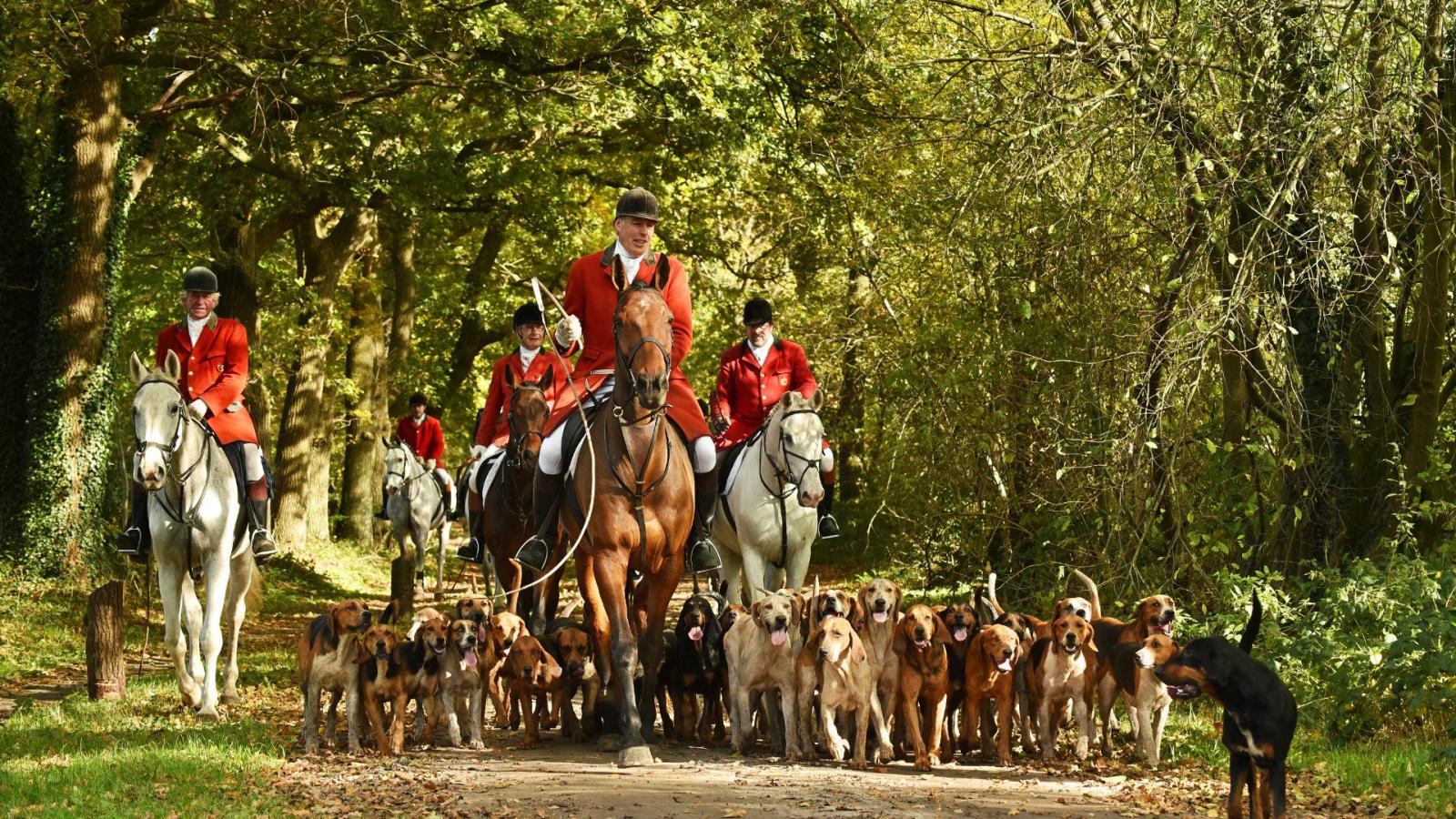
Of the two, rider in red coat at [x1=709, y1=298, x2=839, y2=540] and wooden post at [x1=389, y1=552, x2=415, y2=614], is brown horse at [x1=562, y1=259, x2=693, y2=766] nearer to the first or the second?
rider in red coat at [x1=709, y1=298, x2=839, y2=540]

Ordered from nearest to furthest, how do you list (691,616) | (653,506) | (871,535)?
(653,506) → (691,616) → (871,535)

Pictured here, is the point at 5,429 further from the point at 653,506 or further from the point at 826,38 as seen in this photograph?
the point at 653,506

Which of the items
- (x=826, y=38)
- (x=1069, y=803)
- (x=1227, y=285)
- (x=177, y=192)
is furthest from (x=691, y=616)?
(x=177, y=192)

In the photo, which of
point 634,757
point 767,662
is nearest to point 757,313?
point 767,662

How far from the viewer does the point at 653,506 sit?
10023mm

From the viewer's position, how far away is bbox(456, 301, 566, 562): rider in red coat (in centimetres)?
1449

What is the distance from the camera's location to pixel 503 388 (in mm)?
14742

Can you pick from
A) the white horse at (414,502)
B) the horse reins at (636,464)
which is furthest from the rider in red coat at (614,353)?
the white horse at (414,502)

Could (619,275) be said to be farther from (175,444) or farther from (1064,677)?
(1064,677)

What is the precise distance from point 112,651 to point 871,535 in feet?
36.0

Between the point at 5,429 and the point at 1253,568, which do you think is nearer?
the point at 1253,568

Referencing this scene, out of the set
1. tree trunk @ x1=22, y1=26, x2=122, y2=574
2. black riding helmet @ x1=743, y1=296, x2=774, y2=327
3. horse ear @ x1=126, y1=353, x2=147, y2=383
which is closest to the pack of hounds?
horse ear @ x1=126, y1=353, x2=147, y2=383

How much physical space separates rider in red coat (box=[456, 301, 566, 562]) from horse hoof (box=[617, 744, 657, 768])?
5.03 meters

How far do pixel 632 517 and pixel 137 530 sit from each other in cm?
417
